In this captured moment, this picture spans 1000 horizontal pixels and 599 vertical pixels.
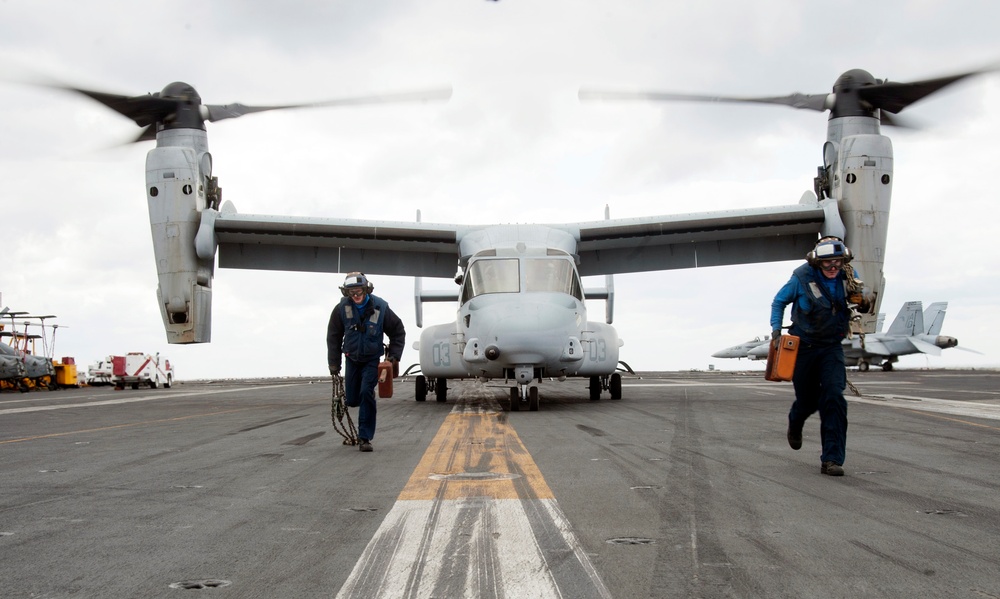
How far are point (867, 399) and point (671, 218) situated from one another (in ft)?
20.8

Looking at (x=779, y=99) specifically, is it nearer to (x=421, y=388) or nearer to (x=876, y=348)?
(x=421, y=388)

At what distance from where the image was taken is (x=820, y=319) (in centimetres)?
691

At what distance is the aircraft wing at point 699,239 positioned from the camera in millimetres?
A: 20156

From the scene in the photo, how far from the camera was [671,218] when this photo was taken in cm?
2056

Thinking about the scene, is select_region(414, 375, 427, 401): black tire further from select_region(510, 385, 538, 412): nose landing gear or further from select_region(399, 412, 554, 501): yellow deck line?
select_region(399, 412, 554, 501): yellow deck line

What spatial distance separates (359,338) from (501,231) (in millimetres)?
8799

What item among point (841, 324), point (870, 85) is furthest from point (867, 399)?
point (841, 324)

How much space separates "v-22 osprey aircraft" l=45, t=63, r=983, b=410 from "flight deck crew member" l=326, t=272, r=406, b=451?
6839mm

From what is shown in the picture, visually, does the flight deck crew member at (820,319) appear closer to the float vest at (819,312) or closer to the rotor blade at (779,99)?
the float vest at (819,312)

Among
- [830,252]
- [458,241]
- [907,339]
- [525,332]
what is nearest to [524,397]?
[525,332]

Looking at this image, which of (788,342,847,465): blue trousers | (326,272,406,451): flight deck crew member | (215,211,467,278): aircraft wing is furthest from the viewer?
(215,211,467,278): aircraft wing

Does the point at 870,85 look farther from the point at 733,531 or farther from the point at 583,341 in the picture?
the point at 733,531

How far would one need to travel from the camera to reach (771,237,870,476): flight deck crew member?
22.5 ft

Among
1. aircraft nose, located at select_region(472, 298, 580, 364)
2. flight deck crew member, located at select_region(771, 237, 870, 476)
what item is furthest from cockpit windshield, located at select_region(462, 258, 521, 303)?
flight deck crew member, located at select_region(771, 237, 870, 476)
